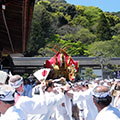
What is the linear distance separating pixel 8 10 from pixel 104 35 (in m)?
45.3

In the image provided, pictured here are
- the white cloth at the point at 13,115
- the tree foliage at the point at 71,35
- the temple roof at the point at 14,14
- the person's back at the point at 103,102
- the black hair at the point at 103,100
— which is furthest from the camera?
the tree foliage at the point at 71,35

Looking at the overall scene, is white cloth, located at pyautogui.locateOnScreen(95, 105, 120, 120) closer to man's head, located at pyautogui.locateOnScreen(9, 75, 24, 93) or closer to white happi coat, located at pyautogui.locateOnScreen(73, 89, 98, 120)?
man's head, located at pyautogui.locateOnScreen(9, 75, 24, 93)

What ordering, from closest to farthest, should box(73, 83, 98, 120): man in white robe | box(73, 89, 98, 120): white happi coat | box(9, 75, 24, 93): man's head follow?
box(9, 75, 24, 93): man's head, box(73, 83, 98, 120): man in white robe, box(73, 89, 98, 120): white happi coat

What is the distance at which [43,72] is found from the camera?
16.0 feet

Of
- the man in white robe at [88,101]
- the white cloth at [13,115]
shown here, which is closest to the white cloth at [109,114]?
the white cloth at [13,115]

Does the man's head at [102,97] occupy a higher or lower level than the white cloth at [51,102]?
higher

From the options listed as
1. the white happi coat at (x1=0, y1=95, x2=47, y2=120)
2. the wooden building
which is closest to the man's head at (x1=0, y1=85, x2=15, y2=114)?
the white happi coat at (x1=0, y1=95, x2=47, y2=120)

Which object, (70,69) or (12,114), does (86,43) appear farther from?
(12,114)

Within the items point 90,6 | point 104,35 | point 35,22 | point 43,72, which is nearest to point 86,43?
point 104,35

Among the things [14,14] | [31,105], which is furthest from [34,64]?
[31,105]

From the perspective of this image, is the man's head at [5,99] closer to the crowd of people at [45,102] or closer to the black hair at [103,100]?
the crowd of people at [45,102]

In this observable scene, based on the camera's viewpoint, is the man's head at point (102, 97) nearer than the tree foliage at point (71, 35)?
Yes

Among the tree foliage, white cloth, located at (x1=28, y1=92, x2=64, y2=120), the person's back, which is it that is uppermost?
the tree foliage

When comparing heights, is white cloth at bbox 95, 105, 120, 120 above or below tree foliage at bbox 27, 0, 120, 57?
below
